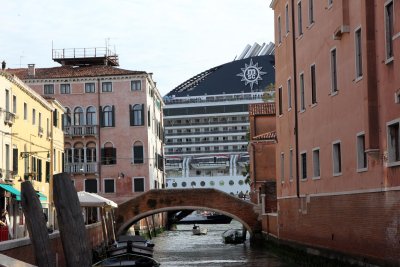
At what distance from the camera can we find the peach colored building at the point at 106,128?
159ft

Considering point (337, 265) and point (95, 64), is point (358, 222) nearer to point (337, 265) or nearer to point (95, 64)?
point (337, 265)

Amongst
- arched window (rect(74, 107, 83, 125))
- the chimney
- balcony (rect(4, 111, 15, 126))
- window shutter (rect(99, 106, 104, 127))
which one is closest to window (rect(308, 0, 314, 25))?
balcony (rect(4, 111, 15, 126))

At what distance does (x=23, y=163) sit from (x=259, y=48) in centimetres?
9481

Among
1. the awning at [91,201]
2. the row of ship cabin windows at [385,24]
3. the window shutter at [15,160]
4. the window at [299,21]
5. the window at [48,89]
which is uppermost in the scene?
the window at [48,89]

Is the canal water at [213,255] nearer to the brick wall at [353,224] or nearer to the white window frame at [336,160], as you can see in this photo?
the brick wall at [353,224]

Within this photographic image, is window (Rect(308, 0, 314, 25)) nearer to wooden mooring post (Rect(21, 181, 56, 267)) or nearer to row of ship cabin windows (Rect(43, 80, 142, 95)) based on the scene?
wooden mooring post (Rect(21, 181, 56, 267))

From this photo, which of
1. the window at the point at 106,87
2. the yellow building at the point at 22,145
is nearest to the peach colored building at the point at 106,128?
the window at the point at 106,87

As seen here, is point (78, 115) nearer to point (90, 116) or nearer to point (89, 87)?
point (90, 116)

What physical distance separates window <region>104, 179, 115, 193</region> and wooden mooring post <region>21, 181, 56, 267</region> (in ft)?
125

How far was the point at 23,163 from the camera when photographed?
30.8m

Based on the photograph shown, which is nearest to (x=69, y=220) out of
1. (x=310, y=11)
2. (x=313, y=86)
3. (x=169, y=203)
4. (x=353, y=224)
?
(x=353, y=224)

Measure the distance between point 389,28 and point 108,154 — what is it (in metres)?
34.4

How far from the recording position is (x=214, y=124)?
97.4 m

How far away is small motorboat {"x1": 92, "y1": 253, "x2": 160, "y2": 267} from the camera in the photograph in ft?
69.7
